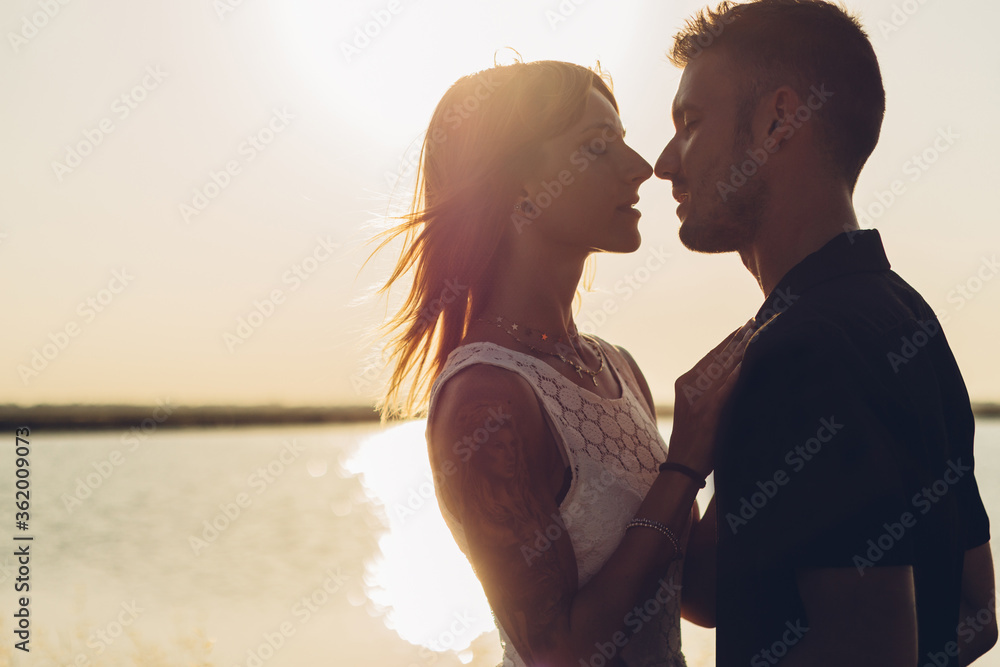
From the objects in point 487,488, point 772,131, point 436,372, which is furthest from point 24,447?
point 772,131

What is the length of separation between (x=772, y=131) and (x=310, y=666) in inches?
367

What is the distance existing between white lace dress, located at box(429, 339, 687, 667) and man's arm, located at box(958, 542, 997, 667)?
35.4 inches

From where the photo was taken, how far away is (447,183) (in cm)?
313

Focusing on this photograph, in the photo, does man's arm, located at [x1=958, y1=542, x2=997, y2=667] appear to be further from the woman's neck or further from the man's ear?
the woman's neck

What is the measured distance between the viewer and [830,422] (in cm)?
164

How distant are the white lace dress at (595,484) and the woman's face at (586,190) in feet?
1.85
